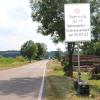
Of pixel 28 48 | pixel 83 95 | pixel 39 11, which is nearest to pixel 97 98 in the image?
pixel 83 95

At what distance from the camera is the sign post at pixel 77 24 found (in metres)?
20.5

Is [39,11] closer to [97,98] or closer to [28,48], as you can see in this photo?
[97,98]

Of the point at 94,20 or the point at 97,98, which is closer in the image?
the point at 97,98

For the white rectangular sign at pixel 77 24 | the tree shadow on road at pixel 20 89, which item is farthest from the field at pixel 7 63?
the white rectangular sign at pixel 77 24

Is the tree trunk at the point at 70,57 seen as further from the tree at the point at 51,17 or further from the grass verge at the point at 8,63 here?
the grass verge at the point at 8,63

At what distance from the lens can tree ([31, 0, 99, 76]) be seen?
38031mm

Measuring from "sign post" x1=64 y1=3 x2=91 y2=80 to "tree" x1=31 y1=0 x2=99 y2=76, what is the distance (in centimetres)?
1677

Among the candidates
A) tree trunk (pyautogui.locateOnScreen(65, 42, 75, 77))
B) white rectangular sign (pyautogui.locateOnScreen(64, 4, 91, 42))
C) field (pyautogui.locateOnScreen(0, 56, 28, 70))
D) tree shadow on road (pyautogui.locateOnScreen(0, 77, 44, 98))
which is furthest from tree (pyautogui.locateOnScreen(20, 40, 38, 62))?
white rectangular sign (pyautogui.locateOnScreen(64, 4, 91, 42))

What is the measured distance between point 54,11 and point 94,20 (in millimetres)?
3912

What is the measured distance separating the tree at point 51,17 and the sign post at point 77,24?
16774mm

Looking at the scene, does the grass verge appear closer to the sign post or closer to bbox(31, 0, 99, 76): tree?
bbox(31, 0, 99, 76): tree

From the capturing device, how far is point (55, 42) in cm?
4250

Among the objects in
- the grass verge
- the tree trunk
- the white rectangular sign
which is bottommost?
the grass verge

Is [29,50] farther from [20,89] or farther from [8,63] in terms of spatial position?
[20,89]
